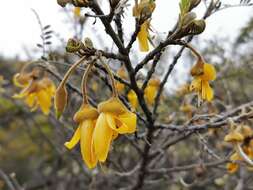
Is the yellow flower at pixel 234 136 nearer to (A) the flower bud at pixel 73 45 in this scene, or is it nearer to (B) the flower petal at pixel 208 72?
(B) the flower petal at pixel 208 72

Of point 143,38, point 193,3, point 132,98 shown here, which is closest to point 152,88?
point 132,98

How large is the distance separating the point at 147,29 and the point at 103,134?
38 centimetres

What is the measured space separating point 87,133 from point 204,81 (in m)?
0.41

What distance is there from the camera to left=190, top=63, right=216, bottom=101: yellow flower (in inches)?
46.1

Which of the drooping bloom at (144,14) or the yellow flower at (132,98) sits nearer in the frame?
the drooping bloom at (144,14)

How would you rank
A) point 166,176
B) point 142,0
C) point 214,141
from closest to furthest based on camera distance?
point 142,0 → point 166,176 → point 214,141

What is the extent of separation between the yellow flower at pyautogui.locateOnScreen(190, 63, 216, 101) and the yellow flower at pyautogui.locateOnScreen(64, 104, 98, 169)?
335 mm

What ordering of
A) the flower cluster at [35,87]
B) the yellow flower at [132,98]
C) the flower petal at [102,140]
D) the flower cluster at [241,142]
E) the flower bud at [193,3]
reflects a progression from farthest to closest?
the flower cluster at [35,87] < the yellow flower at [132,98] < the flower cluster at [241,142] < the flower bud at [193,3] < the flower petal at [102,140]

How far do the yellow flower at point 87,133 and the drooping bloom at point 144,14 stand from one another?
25cm

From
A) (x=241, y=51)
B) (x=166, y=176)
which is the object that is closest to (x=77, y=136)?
(x=166, y=176)

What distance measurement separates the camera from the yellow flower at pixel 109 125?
920mm

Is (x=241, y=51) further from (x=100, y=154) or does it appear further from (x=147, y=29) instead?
(x=100, y=154)

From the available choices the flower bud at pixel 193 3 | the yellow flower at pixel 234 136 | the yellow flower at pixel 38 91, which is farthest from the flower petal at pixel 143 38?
the yellow flower at pixel 38 91

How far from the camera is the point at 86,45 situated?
37.6 inches
